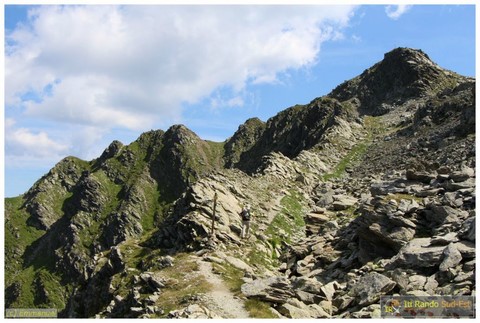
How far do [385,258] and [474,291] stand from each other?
314 inches

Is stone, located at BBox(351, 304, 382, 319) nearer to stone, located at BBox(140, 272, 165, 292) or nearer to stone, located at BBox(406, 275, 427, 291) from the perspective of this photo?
stone, located at BBox(406, 275, 427, 291)

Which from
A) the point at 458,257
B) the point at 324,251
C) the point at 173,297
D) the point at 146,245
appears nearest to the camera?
the point at 458,257

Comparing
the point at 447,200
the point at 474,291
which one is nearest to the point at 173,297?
the point at 474,291

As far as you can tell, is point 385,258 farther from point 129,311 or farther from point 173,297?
point 129,311

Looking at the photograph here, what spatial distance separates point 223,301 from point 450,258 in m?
10.6

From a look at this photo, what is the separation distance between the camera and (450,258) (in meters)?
17.7

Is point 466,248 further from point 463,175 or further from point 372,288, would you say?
point 463,175

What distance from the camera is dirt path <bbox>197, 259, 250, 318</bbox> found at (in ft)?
60.7

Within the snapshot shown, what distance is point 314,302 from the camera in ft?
63.9

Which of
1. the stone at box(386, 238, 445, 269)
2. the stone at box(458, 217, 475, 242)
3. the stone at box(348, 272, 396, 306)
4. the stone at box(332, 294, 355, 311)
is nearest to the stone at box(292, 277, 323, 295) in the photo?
the stone at box(332, 294, 355, 311)

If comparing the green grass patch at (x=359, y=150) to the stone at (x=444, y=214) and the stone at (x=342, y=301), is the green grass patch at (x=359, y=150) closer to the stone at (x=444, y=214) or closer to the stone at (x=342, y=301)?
the stone at (x=444, y=214)

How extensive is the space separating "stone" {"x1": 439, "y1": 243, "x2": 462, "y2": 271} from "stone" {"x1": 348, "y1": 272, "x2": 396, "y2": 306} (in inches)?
90.9

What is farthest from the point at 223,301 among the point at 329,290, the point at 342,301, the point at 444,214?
the point at 444,214

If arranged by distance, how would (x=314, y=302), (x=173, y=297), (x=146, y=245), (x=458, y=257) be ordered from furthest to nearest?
(x=146, y=245)
(x=173, y=297)
(x=314, y=302)
(x=458, y=257)
